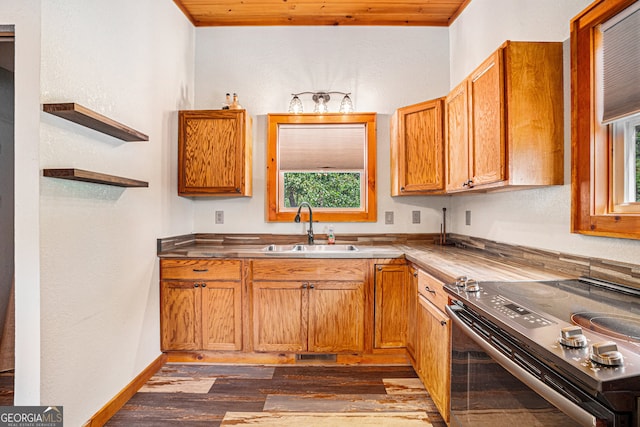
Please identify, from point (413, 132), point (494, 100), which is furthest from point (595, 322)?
point (413, 132)

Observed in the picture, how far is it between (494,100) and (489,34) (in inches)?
38.3

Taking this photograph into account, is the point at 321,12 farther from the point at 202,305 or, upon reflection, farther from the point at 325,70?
the point at 202,305

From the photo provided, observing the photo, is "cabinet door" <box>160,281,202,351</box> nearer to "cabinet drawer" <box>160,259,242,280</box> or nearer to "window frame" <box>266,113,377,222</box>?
"cabinet drawer" <box>160,259,242,280</box>

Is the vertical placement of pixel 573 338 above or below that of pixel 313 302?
above

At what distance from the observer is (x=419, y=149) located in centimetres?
286

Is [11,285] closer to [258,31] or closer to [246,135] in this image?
[246,135]

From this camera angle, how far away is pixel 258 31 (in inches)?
129

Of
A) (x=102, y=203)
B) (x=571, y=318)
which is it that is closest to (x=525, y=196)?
(x=571, y=318)

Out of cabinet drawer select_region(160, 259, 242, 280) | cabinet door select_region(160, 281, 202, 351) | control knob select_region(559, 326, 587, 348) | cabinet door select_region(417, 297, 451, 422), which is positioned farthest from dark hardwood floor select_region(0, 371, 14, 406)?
control knob select_region(559, 326, 587, 348)

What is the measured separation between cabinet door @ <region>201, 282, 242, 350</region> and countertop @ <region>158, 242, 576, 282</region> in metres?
0.26

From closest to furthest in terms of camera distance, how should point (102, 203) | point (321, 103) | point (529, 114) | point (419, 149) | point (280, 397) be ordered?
point (529, 114) < point (102, 203) < point (280, 397) < point (419, 149) < point (321, 103)

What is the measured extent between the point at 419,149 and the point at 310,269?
1312 mm

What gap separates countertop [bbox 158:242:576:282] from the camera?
1780 mm

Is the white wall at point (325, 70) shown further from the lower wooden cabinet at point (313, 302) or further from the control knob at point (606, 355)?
the control knob at point (606, 355)
